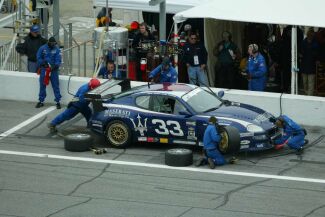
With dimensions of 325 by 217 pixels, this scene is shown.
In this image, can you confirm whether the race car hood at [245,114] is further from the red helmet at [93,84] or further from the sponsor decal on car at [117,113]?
the red helmet at [93,84]

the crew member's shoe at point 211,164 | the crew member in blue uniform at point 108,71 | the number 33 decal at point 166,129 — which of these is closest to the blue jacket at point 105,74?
the crew member in blue uniform at point 108,71

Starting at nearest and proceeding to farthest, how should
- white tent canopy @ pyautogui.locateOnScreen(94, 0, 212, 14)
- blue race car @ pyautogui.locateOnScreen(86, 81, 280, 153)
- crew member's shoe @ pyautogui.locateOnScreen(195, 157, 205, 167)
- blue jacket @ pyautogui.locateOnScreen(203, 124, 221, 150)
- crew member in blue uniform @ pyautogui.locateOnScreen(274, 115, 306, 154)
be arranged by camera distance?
blue jacket @ pyautogui.locateOnScreen(203, 124, 221, 150), crew member's shoe @ pyautogui.locateOnScreen(195, 157, 205, 167), blue race car @ pyautogui.locateOnScreen(86, 81, 280, 153), crew member in blue uniform @ pyautogui.locateOnScreen(274, 115, 306, 154), white tent canopy @ pyautogui.locateOnScreen(94, 0, 212, 14)

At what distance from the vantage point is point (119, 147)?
19578mm

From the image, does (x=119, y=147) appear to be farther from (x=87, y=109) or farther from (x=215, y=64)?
(x=215, y=64)

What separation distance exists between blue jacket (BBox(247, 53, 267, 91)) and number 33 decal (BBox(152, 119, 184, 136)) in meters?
4.20

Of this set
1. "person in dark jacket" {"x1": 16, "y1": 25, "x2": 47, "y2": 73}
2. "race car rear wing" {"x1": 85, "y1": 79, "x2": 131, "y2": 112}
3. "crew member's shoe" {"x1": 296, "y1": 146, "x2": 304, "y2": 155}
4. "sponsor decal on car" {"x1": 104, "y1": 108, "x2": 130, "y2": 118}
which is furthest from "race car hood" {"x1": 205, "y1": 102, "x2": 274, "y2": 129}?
"person in dark jacket" {"x1": 16, "y1": 25, "x2": 47, "y2": 73}

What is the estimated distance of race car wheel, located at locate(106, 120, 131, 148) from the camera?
19.4 m

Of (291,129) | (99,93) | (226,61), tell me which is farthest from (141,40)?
(291,129)

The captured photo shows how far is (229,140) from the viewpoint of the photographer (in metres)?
18.1

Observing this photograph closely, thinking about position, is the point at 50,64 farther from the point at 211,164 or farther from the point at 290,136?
the point at 290,136

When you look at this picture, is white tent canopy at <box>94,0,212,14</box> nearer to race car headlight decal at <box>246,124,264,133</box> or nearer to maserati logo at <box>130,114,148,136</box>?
maserati logo at <box>130,114,148,136</box>

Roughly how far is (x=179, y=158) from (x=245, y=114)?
178 centimetres

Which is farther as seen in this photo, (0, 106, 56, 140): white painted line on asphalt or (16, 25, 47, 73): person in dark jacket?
(16, 25, 47, 73): person in dark jacket

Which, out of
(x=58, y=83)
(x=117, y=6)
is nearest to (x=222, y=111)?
(x=58, y=83)
